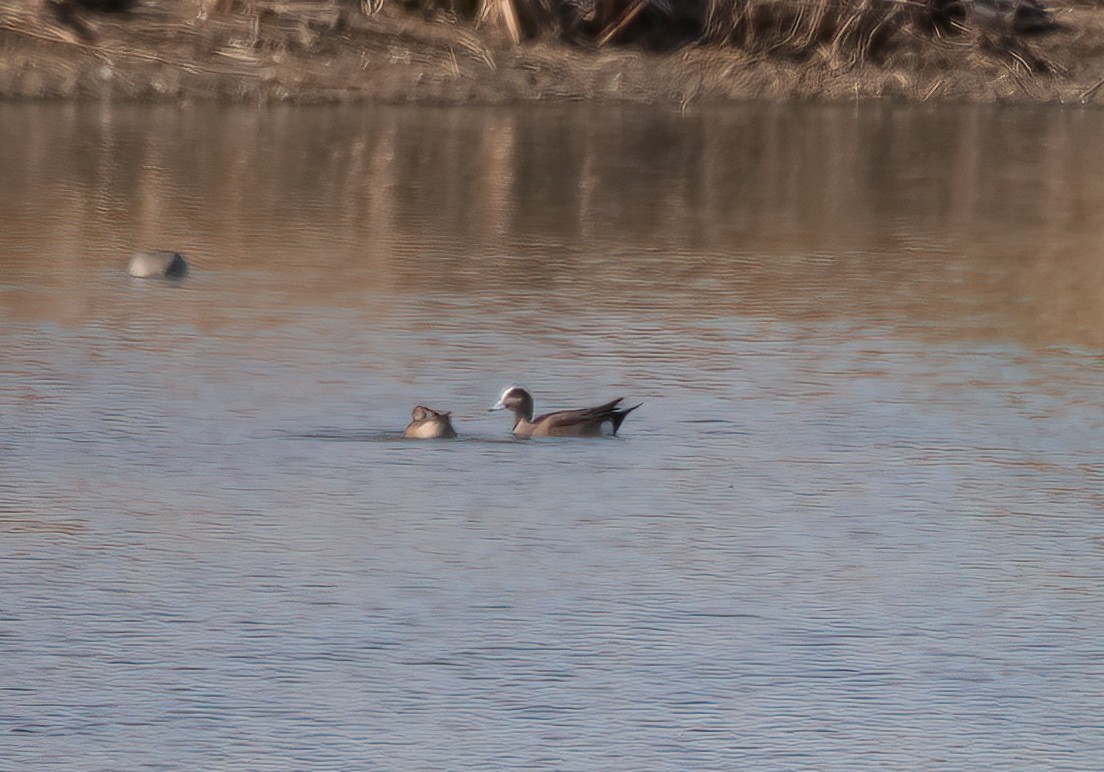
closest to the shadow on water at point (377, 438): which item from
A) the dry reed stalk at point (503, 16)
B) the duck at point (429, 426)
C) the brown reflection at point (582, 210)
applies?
the duck at point (429, 426)

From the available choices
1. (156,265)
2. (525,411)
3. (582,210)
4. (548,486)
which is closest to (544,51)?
(582,210)

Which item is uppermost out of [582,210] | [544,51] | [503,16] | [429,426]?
[503,16]

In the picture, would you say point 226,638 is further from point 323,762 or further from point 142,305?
point 142,305

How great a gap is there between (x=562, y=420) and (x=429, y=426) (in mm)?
474

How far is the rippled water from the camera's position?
17.4ft

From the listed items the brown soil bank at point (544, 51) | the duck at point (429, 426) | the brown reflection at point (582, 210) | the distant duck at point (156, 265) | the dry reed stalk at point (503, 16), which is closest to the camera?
the duck at point (429, 426)

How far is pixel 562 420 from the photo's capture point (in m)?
8.22

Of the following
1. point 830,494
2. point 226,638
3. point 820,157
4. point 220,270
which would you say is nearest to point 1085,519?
point 830,494

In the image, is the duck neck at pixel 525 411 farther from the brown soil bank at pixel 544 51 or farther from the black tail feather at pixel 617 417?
the brown soil bank at pixel 544 51

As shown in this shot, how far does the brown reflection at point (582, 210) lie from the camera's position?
37.5 feet

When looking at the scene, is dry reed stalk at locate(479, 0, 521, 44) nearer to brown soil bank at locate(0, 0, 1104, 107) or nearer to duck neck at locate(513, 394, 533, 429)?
brown soil bank at locate(0, 0, 1104, 107)

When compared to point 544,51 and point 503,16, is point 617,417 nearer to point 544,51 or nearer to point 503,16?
point 544,51

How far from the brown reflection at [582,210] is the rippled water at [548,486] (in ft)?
0.20

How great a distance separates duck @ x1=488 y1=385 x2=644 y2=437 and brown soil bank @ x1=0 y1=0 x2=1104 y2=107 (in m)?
14.0
